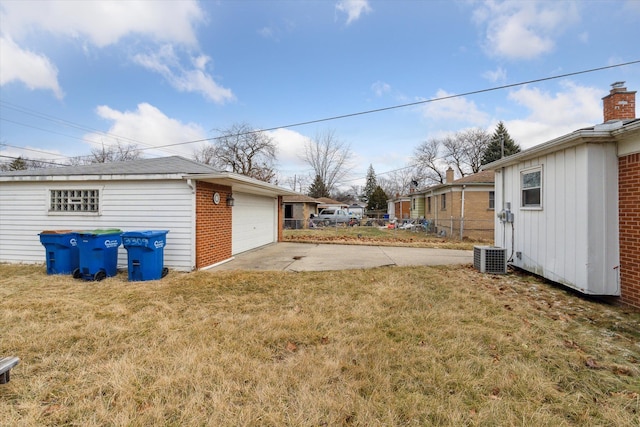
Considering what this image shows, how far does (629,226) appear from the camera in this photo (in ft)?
15.0

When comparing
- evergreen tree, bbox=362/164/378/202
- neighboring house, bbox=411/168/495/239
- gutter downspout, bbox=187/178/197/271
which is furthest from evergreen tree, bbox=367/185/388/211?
gutter downspout, bbox=187/178/197/271

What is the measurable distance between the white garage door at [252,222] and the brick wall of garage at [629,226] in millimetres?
9117

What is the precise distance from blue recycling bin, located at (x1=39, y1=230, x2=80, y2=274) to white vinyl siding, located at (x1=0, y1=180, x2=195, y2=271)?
0.95 meters

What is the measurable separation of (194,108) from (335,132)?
2774cm

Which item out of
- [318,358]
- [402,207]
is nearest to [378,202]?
[402,207]

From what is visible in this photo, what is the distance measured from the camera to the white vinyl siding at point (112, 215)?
735 centimetres

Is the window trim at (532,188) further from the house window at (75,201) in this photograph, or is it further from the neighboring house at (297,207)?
the neighboring house at (297,207)

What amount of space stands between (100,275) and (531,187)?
32.2 feet

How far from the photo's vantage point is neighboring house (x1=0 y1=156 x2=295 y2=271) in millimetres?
7336

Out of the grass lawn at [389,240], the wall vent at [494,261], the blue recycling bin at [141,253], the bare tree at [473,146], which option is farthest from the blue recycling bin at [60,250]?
the bare tree at [473,146]

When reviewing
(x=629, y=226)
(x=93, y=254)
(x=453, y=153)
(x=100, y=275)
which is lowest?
(x=100, y=275)

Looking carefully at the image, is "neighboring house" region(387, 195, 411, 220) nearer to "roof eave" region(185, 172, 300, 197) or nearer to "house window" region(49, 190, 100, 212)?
"roof eave" region(185, 172, 300, 197)

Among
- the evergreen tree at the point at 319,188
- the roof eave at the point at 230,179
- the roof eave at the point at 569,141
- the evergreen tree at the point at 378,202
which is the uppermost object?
the evergreen tree at the point at 319,188

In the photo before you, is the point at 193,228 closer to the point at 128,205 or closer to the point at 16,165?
the point at 128,205
